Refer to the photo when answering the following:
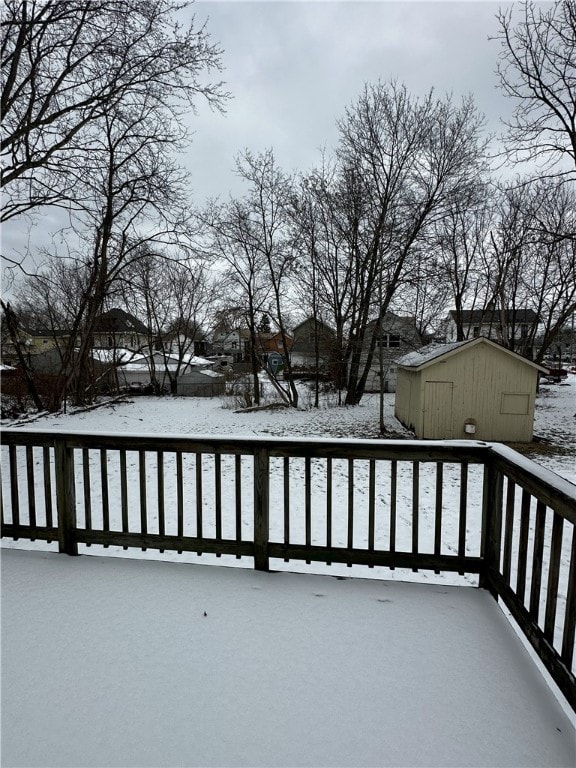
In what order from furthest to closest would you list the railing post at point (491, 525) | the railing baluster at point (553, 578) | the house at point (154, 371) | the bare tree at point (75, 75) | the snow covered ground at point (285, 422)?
the house at point (154, 371) → the snow covered ground at point (285, 422) → the bare tree at point (75, 75) → the railing post at point (491, 525) → the railing baluster at point (553, 578)

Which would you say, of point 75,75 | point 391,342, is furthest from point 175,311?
point 75,75

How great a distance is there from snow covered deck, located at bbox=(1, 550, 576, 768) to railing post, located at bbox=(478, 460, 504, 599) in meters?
0.12

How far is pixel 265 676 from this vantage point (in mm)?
1744

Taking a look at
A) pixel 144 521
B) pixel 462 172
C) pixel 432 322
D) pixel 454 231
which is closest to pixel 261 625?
pixel 144 521

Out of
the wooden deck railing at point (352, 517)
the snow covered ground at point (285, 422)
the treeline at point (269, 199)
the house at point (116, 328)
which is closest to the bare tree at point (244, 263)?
the treeline at point (269, 199)

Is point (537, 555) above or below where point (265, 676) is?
above

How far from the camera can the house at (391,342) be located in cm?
1440

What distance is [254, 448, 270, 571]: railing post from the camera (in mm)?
2631

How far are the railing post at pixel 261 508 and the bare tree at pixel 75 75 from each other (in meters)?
7.43

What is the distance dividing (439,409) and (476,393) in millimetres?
1064

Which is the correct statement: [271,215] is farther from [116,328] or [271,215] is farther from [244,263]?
[116,328]

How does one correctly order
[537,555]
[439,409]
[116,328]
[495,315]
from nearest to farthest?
1. [537,555]
2. [439,409]
3. [116,328]
4. [495,315]

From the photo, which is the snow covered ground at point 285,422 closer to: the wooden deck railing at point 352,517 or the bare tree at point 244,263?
the bare tree at point 244,263

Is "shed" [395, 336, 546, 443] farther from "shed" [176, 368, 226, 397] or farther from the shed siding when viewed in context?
"shed" [176, 368, 226, 397]
